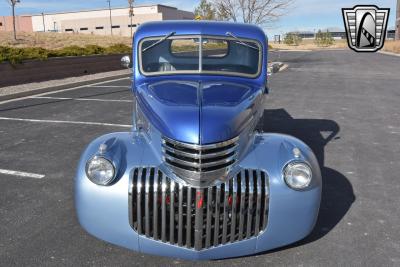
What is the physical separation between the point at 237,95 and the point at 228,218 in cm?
132

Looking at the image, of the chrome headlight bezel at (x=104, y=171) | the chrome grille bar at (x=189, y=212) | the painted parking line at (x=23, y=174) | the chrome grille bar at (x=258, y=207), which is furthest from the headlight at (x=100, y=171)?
the painted parking line at (x=23, y=174)

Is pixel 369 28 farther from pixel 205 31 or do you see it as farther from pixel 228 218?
pixel 228 218

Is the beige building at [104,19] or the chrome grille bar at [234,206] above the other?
the beige building at [104,19]

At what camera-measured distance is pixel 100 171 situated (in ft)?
10.1

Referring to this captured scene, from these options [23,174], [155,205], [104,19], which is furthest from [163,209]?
[104,19]

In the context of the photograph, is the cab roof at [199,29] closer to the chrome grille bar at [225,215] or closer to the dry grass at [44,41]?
the chrome grille bar at [225,215]

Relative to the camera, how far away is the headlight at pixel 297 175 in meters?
3.06

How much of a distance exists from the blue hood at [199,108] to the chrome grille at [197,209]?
385 millimetres

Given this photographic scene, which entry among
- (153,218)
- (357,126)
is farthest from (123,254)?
(357,126)

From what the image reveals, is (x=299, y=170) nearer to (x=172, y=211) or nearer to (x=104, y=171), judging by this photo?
(x=172, y=211)

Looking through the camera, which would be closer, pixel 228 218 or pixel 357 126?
pixel 228 218

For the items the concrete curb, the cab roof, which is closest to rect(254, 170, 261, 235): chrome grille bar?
the cab roof

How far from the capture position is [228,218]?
2.98m

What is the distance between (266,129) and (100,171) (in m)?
5.14
